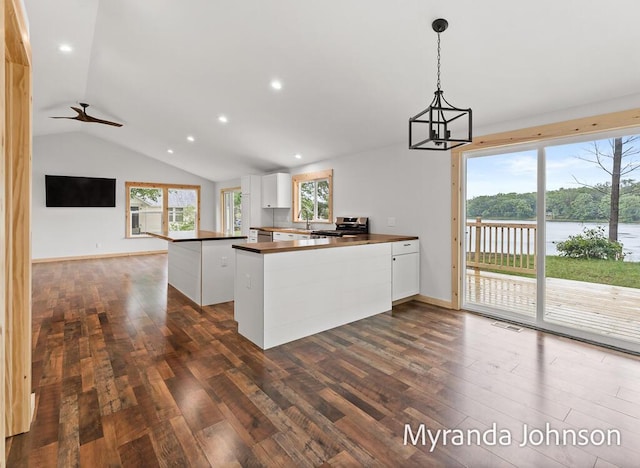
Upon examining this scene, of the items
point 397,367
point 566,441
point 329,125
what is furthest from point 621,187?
point 329,125

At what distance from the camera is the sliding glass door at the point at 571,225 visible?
10.1ft

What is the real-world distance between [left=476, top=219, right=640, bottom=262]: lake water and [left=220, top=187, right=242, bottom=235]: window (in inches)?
300

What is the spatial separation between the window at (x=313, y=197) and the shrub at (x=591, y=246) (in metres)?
3.55

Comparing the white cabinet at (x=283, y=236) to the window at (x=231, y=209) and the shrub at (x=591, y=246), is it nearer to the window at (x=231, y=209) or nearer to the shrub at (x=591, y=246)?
the window at (x=231, y=209)

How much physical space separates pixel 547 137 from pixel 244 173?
6655mm

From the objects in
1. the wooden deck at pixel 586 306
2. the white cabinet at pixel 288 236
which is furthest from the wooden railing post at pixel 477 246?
the white cabinet at pixel 288 236

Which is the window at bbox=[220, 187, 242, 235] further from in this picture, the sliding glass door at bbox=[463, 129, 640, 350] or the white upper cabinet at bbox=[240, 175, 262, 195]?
the sliding glass door at bbox=[463, 129, 640, 350]

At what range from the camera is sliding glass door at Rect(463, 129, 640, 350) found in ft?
10.1

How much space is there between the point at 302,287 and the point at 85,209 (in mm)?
7660

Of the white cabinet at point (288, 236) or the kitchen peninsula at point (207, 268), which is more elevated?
the white cabinet at point (288, 236)

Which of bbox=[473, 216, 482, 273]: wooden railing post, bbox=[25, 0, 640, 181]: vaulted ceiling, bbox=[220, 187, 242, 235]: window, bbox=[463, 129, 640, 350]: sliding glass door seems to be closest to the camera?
bbox=[25, 0, 640, 181]: vaulted ceiling

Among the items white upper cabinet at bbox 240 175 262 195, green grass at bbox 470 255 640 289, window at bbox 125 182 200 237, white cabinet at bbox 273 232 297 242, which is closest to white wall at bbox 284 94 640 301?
green grass at bbox 470 255 640 289

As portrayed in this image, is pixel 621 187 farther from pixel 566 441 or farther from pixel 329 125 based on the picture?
pixel 329 125

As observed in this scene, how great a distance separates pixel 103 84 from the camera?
511 centimetres
